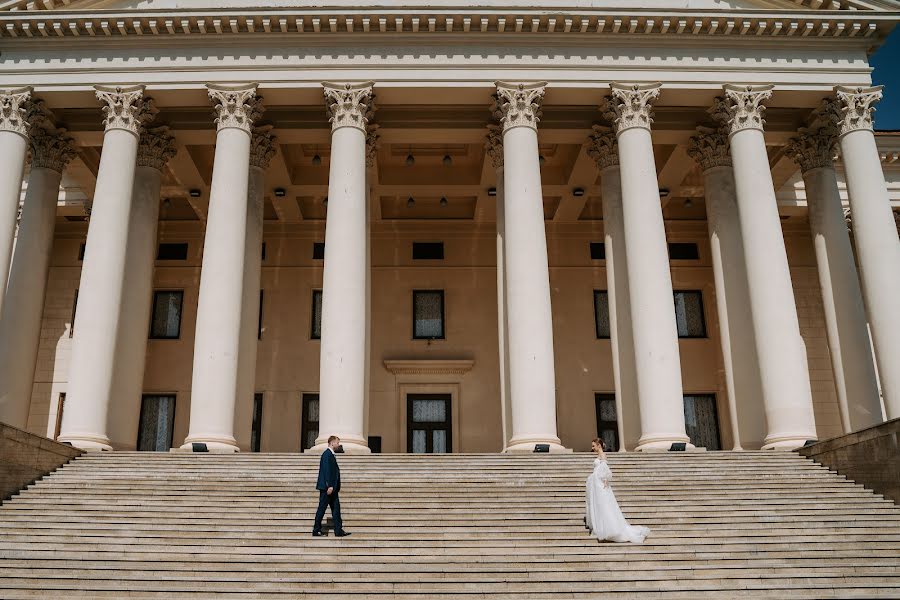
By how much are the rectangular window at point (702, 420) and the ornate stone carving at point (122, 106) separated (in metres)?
26.0

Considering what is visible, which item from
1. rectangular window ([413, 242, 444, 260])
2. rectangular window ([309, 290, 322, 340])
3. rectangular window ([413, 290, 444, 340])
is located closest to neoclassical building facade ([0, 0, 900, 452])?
rectangular window ([413, 242, 444, 260])

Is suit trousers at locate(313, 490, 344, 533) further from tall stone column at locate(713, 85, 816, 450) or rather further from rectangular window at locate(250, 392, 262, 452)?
rectangular window at locate(250, 392, 262, 452)

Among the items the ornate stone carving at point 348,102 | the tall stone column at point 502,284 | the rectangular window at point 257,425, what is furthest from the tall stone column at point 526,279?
the rectangular window at point 257,425

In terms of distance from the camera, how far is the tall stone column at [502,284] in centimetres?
2720

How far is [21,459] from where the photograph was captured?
64.0ft

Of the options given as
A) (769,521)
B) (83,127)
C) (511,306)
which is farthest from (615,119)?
(83,127)

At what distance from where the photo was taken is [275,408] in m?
35.9

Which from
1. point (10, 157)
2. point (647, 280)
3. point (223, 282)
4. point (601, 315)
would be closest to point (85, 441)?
point (223, 282)

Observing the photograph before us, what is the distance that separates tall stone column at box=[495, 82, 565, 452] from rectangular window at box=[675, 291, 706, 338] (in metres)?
14.7

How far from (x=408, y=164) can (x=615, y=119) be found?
9.96 m

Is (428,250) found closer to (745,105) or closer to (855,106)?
(745,105)

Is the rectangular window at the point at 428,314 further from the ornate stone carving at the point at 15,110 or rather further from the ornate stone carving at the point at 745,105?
the ornate stone carving at the point at 15,110

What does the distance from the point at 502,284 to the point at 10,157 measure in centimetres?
1723

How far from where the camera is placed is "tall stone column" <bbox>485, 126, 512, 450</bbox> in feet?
89.2
